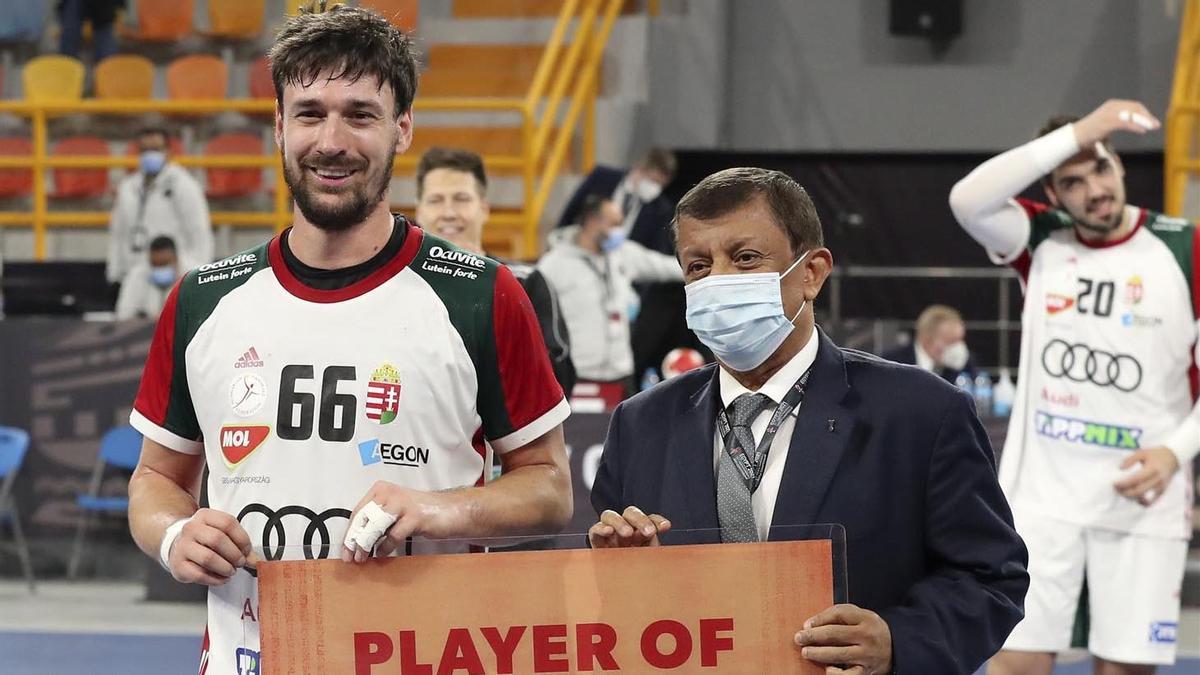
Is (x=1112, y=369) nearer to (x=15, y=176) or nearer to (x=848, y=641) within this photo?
(x=848, y=641)

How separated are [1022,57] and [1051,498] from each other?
38.6 ft

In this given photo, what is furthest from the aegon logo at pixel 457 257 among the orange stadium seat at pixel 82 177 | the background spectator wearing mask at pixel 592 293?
the orange stadium seat at pixel 82 177

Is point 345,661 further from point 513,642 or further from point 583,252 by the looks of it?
point 583,252

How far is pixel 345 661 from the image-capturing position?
2631 millimetres

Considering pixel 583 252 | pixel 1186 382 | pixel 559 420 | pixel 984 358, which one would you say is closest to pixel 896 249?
pixel 984 358

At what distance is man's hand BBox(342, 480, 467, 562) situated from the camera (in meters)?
2.62

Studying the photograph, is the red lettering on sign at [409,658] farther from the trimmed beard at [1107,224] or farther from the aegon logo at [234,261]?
the trimmed beard at [1107,224]

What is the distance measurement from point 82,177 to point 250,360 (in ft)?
42.7

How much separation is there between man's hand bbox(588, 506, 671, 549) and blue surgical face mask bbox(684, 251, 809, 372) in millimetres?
349

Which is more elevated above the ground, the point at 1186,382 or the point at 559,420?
the point at 559,420

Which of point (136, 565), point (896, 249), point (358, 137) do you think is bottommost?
point (136, 565)

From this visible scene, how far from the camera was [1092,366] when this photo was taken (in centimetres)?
590

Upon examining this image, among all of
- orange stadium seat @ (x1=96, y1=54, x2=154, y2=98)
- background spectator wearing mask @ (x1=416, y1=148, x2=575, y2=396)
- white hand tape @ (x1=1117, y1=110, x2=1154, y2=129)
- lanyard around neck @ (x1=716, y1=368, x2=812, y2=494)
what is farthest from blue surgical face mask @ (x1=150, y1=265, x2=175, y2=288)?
lanyard around neck @ (x1=716, y1=368, x2=812, y2=494)

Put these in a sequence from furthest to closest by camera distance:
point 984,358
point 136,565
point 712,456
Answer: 1. point 984,358
2. point 136,565
3. point 712,456
